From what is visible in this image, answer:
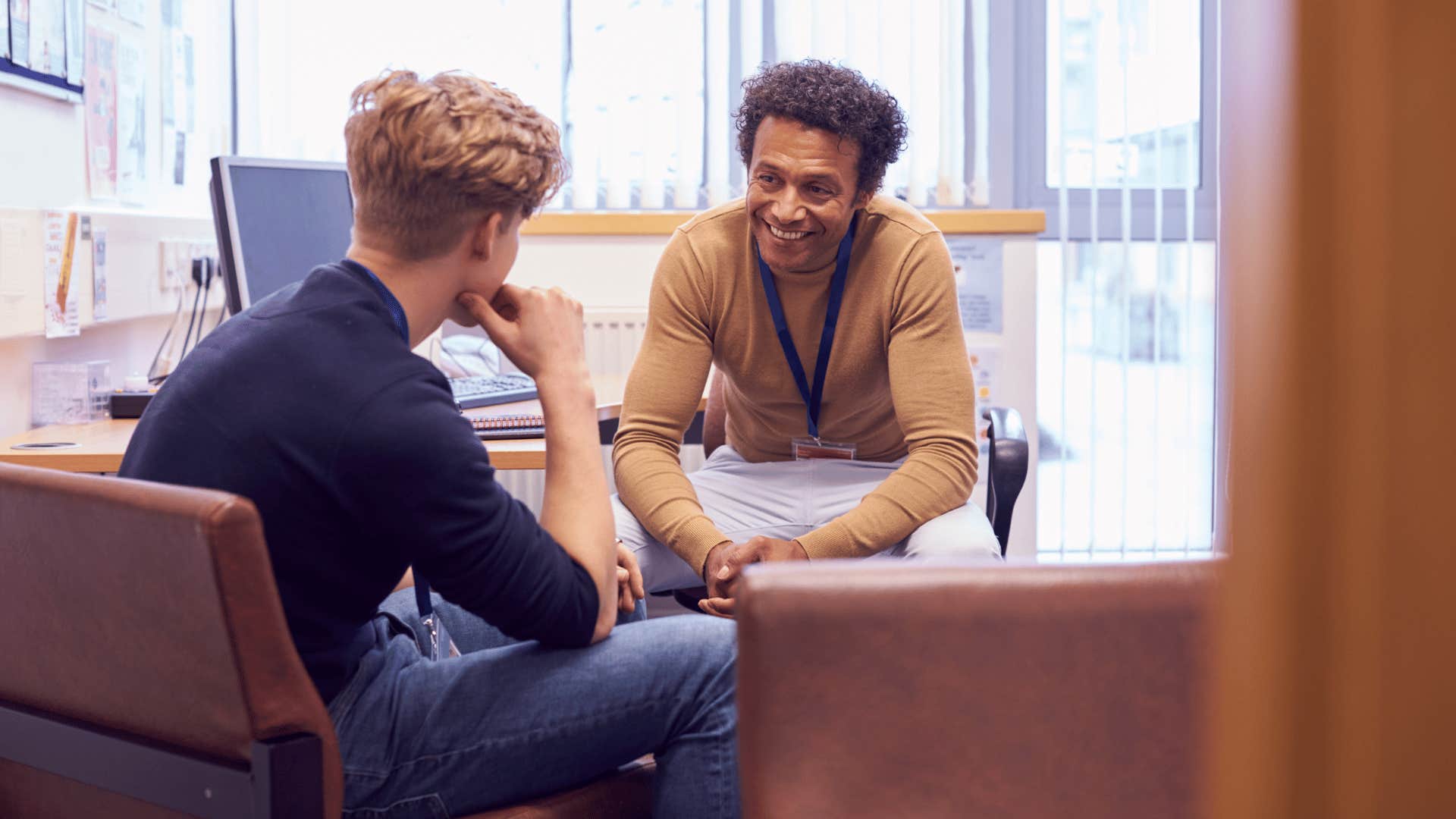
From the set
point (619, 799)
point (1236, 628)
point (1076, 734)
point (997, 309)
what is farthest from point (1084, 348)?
point (1236, 628)

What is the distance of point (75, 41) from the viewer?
2.30 meters

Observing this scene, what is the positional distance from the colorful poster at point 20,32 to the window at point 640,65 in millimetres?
1149

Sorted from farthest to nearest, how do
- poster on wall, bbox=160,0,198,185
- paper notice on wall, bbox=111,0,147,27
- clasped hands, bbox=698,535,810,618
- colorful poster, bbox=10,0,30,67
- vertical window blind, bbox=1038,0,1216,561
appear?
vertical window blind, bbox=1038,0,1216,561, poster on wall, bbox=160,0,198,185, paper notice on wall, bbox=111,0,147,27, colorful poster, bbox=10,0,30,67, clasped hands, bbox=698,535,810,618

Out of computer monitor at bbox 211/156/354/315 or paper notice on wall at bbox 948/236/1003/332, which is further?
paper notice on wall at bbox 948/236/1003/332

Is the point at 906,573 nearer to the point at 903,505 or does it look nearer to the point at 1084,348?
the point at 903,505

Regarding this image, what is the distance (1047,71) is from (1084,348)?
753 mm

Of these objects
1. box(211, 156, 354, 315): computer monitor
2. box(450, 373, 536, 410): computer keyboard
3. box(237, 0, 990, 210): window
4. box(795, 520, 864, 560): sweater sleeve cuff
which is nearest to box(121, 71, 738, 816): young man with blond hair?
box(795, 520, 864, 560): sweater sleeve cuff

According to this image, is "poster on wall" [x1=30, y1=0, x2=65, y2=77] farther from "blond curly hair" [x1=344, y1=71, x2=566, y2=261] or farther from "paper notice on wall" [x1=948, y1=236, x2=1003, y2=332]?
"paper notice on wall" [x1=948, y1=236, x2=1003, y2=332]

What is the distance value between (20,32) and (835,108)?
139cm

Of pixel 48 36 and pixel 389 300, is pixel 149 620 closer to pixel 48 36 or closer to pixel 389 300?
pixel 389 300

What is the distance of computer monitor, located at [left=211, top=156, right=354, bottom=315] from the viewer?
206cm

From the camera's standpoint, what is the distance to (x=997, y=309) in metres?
3.22

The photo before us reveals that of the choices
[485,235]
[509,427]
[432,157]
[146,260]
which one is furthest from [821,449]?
[146,260]

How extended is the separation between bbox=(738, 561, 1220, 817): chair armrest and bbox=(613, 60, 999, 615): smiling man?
3.37 feet
